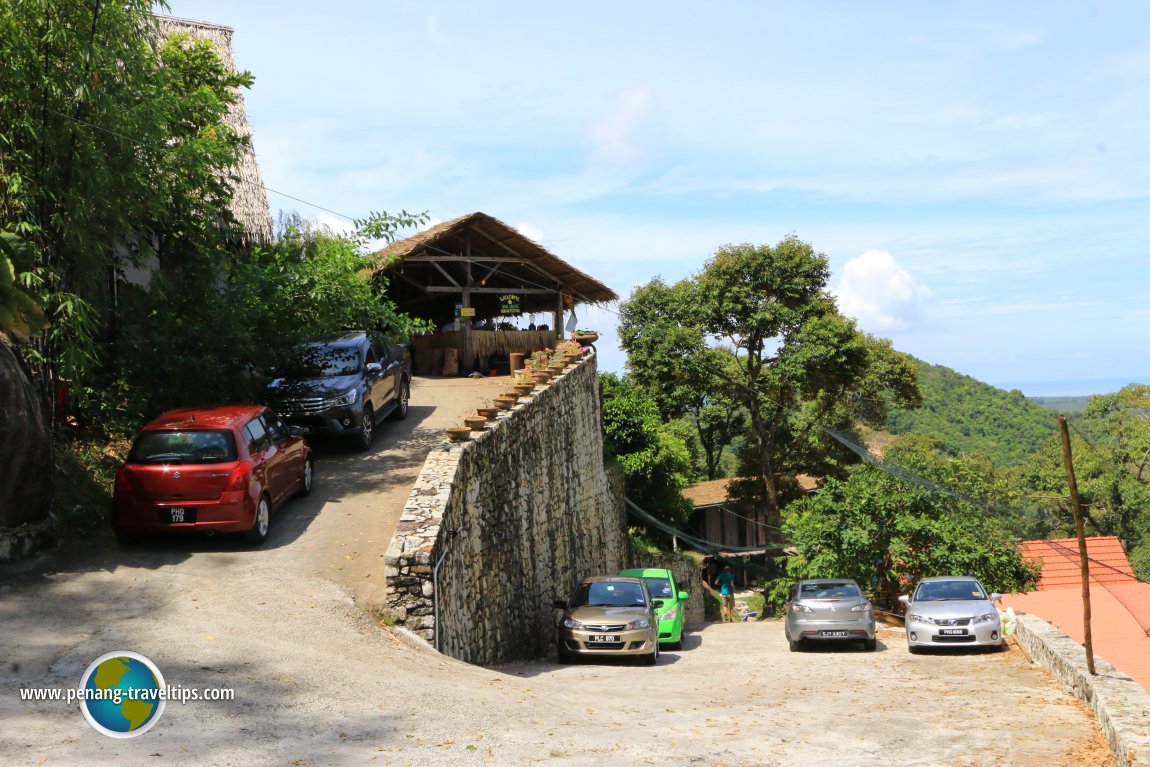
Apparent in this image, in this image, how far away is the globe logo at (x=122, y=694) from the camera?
6.96m

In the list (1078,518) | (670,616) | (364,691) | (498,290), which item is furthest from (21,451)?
(498,290)

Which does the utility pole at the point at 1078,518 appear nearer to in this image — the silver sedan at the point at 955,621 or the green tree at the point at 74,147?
the silver sedan at the point at 955,621

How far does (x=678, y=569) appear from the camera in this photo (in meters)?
29.7

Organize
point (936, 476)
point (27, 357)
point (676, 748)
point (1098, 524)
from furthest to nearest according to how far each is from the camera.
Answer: point (1098, 524) < point (936, 476) < point (27, 357) < point (676, 748)

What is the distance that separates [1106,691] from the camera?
31.3 feet

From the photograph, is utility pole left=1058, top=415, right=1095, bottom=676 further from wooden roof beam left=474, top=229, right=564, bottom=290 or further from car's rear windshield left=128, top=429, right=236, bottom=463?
wooden roof beam left=474, top=229, right=564, bottom=290

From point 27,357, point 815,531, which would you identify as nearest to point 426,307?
point 815,531

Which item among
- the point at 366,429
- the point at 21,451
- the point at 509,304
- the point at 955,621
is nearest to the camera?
the point at 21,451

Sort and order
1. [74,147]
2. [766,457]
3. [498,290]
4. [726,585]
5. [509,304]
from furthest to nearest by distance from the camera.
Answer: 1. [766,457]
2. [726,585]
3. [509,304]
4. [498,290]
5. [74,147]

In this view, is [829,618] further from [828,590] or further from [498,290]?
[498,290]

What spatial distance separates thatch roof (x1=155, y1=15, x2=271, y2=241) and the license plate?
940 cm

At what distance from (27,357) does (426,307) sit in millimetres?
17983

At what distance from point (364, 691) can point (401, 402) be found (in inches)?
455

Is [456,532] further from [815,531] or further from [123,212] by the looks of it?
[815,531]
